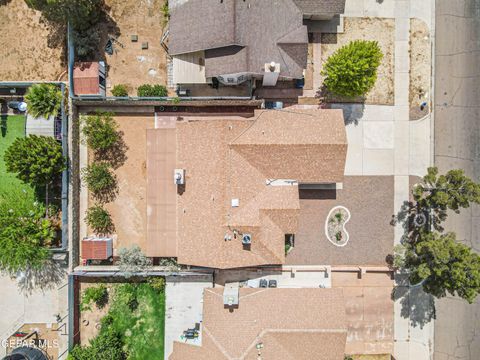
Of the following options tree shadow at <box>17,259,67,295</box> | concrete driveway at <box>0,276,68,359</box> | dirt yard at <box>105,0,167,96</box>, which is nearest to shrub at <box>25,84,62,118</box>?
dirt yard at <box>105,0,167,96</box>

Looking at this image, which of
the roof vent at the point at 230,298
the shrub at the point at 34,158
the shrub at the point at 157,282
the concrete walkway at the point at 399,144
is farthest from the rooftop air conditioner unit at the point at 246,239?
the shrub at the point at 34,158

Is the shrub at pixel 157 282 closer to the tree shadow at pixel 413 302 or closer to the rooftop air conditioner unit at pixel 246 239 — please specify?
the rooftop air conditioner unit at pixel 246 239

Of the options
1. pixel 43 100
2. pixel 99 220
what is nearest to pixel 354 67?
pixel 99 220

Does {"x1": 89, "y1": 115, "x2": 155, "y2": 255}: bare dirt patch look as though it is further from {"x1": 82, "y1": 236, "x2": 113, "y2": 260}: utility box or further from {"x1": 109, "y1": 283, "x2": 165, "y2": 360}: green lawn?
{"x1": 109, "y1": 283, "x2": 165, "y2": 360}: green lawn

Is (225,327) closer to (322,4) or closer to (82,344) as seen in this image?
(82,344)

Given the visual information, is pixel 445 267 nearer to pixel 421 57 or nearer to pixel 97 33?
pixel 421 57
